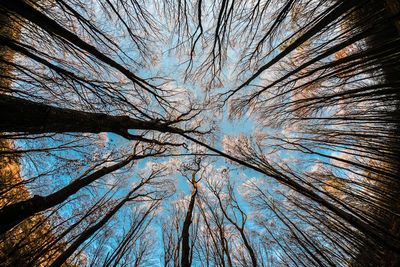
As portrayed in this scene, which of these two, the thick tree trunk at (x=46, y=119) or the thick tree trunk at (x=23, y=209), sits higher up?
the thick tree trunk at (x=46, y=119)

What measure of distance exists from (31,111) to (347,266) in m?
7.98

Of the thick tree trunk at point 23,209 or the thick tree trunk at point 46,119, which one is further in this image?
the thick tree trunk at point 23,209

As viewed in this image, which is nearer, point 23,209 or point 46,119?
point 46,119

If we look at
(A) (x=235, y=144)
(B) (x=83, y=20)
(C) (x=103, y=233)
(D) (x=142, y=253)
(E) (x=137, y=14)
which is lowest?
(D) (x=142, y=253)

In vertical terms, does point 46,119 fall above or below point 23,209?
above

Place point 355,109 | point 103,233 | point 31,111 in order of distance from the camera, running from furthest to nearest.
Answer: point 103,233 → point 355,109 → point 31,111

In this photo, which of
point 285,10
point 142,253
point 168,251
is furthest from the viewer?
point 142,253

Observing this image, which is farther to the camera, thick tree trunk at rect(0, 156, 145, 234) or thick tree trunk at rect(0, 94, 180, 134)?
thick tree trunk at rect(0, 156, 145, 234)

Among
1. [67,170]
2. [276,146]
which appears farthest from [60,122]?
[276,146]

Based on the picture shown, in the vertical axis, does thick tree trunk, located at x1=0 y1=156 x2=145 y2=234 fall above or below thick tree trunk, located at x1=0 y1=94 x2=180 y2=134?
below

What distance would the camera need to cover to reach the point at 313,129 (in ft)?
13.6

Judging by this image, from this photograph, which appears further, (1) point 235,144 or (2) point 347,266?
(1) point 235,144

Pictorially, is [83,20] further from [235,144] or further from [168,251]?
[168,251]

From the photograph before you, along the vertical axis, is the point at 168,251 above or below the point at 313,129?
below
